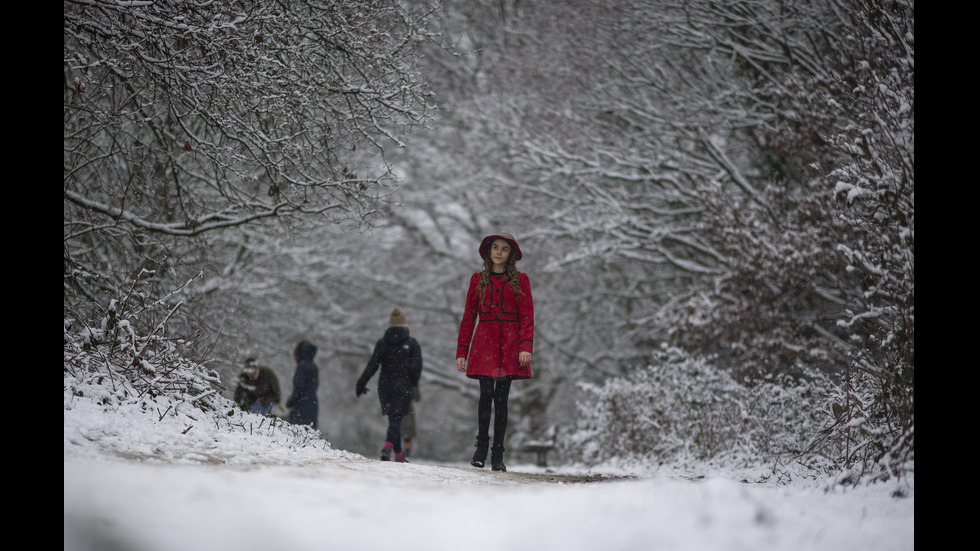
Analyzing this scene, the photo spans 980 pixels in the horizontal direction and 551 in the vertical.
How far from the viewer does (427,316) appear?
2006 cm

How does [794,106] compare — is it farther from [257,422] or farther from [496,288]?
[257,422]

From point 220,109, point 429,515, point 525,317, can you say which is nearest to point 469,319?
point 525,317

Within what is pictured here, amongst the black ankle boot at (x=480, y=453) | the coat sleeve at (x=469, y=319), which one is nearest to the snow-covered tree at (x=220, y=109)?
the coat sleeve at (x=469, y=319)

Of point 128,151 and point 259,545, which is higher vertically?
point 128,151

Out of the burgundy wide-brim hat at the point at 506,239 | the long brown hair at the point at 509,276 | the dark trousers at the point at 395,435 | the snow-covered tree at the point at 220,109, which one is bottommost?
the dark trousers at the point at 395,435

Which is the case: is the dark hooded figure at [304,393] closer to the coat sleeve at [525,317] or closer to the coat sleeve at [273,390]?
the coat sleeve at [273,390]

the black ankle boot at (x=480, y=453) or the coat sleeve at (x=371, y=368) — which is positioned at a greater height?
the coat sleeve at (x=371, y=368)

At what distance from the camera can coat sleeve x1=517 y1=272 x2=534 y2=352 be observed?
6254mm

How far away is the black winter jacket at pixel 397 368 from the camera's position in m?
8.14

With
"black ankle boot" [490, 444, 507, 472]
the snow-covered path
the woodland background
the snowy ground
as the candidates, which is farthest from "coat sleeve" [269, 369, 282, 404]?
the snow-covered path

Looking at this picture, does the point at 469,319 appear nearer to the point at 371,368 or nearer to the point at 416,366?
the point at 371,368

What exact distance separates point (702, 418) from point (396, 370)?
416 centimetres

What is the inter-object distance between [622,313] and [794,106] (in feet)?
22.2
